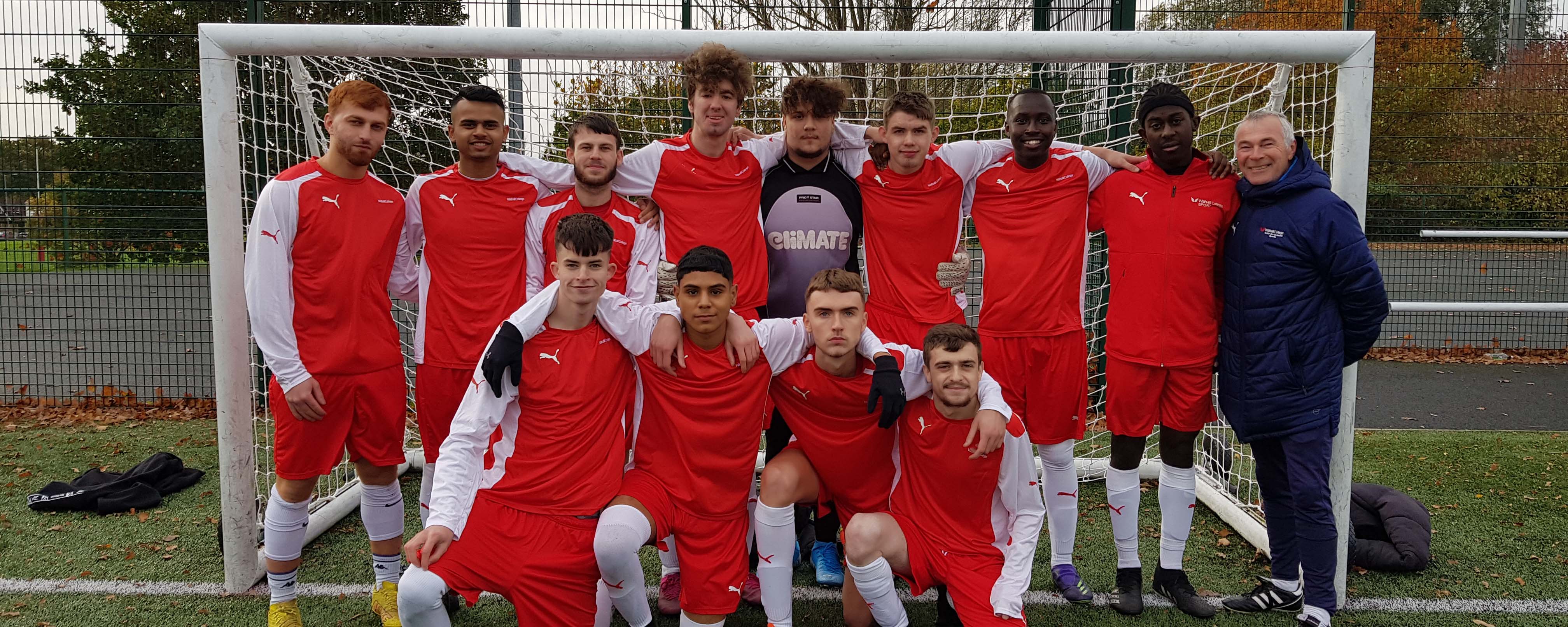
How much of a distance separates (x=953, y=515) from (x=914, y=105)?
4.96 feet

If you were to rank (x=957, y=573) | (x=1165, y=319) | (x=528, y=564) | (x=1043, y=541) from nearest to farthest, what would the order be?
(x=528, y=564) < (x=957, y=573) < (x=1165, y=319) < (x=1043, y=541)

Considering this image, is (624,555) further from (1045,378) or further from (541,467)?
(1045,378)

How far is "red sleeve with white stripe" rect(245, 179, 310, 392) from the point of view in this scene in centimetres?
289

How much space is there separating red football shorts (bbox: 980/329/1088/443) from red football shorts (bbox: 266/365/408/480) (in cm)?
229

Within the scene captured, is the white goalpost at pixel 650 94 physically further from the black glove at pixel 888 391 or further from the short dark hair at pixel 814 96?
the black glove at pixel 888 391

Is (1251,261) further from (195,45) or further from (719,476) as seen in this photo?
(195,45)

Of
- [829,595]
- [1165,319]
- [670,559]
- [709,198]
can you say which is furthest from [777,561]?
[1165,319]

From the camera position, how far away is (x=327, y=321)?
9.96 feet

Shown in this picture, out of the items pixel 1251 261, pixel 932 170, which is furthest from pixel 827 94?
pixel 1251 261

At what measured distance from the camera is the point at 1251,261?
9.99 ft

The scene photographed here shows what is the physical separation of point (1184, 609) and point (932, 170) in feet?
6.43

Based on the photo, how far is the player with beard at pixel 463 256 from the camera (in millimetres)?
3236

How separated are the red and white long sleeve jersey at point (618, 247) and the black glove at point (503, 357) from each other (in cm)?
77

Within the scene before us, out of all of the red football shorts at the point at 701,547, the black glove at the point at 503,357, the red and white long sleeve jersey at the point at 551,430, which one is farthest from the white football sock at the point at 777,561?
the black glove at the point at 503,357
